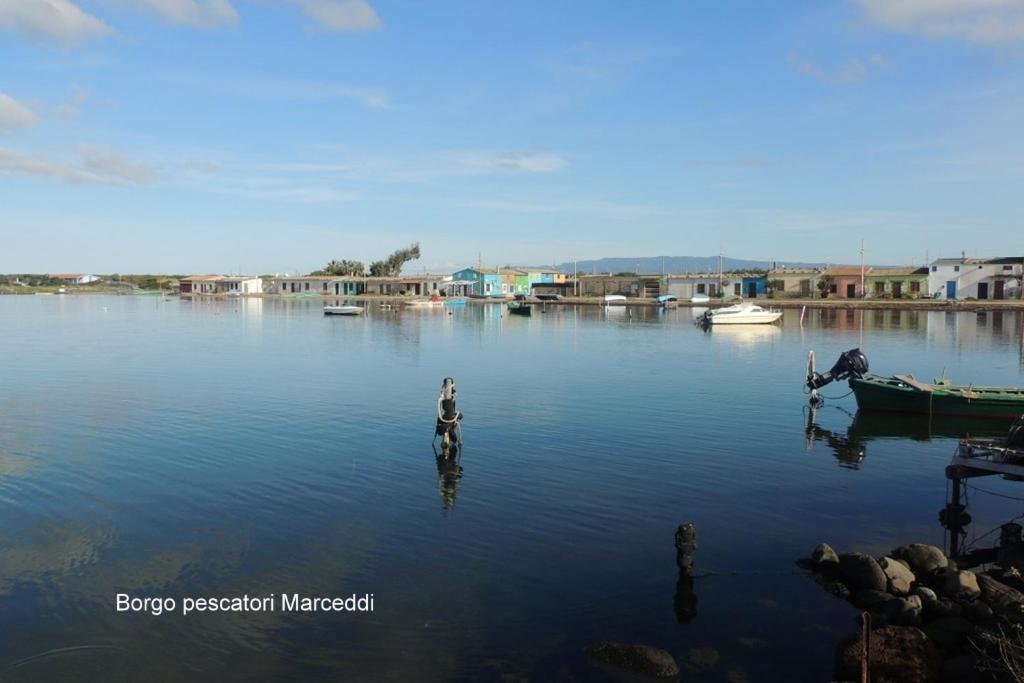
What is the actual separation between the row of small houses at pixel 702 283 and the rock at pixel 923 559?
9868cm

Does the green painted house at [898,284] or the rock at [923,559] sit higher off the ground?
the green painted house at [898,284]

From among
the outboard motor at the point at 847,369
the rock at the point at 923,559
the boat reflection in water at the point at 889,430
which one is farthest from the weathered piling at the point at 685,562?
the outboard motor at the point at 847,369

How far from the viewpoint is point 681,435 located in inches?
888

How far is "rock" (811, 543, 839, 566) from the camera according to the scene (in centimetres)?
1233

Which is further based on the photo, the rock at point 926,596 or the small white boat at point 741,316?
the small white boat at point 741,316

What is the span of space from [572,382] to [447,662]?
24943mm

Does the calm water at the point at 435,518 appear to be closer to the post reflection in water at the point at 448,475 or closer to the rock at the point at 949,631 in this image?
the post reflection in water at the point at 448,475

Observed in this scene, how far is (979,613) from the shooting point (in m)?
10.4

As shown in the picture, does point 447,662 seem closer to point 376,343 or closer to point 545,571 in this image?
point 545,571

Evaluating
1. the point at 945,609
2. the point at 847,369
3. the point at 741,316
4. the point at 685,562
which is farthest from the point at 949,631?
the point at 741,316

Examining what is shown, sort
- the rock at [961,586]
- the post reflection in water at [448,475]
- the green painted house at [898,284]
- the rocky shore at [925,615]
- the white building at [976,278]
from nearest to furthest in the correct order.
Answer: the rocky shore at [925,615] → the rock at [961,586] → the post reflection in water at [448,475] → the white building at [976,278] → the green painted house at [898,284]

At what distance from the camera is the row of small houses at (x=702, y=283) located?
9644 cm

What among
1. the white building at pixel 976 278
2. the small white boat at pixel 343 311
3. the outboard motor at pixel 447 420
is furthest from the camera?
the white building at pixel 976 278

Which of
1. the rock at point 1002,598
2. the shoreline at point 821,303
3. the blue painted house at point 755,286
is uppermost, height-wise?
the blue painted house at point 755,286
